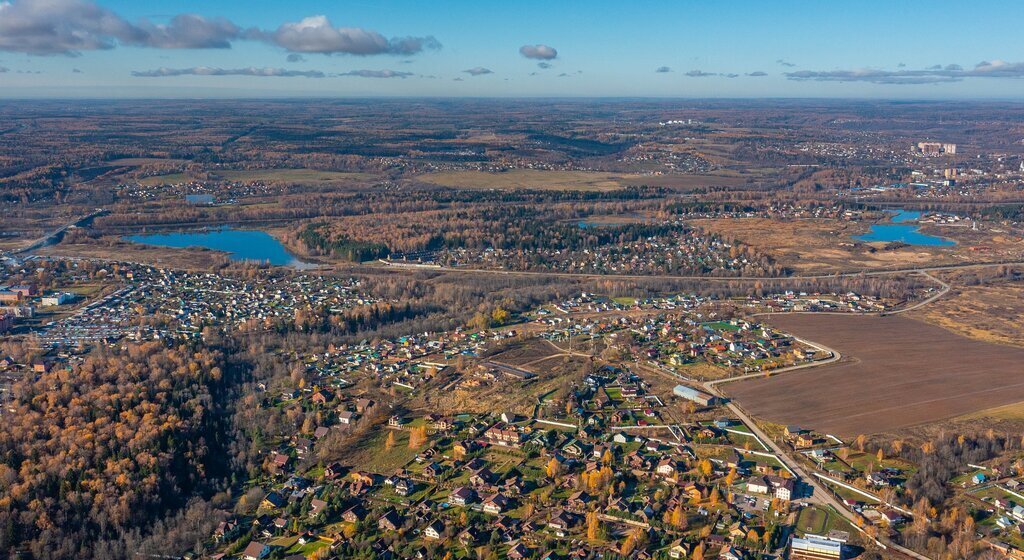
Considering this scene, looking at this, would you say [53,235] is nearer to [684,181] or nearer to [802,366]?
[802,366]

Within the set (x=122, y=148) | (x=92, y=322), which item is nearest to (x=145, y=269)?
(x=92, y=322)

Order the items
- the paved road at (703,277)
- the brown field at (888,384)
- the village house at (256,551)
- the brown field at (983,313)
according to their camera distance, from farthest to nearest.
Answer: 1. the paved road at (703,277)
2. the brown field at (983,313)
3. the brown field at (888,384)
4. the village house at (256,551)

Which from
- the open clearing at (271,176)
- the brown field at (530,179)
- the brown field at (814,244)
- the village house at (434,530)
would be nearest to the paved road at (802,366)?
the village house at (434,530)

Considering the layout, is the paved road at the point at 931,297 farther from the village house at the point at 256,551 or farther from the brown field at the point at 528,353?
the village house at the point at 256,551

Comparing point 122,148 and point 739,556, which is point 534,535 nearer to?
point 739,556

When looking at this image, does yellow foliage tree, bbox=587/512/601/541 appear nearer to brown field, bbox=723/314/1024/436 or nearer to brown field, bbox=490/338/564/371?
brown field, bbox=723/314/1024/436

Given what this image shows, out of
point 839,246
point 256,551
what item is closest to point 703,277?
point 839,246
